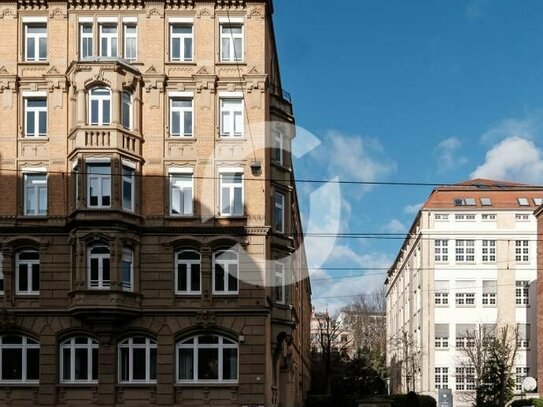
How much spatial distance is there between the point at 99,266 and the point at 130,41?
31.3ft

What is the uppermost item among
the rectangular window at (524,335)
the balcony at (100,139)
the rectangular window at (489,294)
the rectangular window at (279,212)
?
the balcony at (100,139)

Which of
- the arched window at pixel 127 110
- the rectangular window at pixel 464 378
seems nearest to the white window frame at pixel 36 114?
the arched window at pixel 127 110

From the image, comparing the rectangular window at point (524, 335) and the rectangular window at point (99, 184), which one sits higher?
the rectangular window at point (99, 184)

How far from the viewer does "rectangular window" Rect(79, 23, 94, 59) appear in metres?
35.4

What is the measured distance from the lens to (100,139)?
34.0 meters

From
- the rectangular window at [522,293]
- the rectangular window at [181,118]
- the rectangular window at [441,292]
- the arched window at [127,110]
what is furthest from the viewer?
the rectangular window at [441,292]

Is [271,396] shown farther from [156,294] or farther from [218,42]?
[218,42]

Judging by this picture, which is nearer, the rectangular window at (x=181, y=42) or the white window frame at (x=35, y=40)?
A: the white window frame at (x=35, y=40)

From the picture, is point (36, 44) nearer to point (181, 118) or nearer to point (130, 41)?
point (130, 41)

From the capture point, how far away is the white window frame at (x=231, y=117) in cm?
3547

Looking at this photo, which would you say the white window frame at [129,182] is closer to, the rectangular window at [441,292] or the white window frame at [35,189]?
the white window frame at [35,189]

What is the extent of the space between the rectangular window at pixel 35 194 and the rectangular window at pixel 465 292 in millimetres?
56151

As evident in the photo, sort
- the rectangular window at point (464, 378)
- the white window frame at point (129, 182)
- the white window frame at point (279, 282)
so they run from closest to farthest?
the white window frame at point (129, 182), the white window frame at point (279, 282), the rectangular window at point (464, 378)

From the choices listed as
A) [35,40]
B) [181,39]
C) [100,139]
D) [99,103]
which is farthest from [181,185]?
[35,40]
